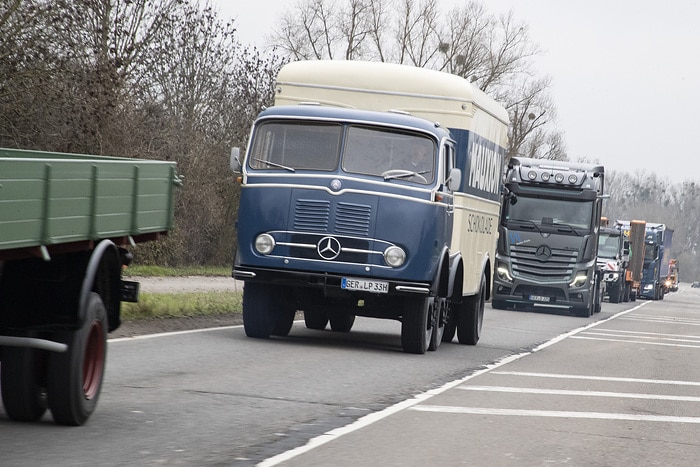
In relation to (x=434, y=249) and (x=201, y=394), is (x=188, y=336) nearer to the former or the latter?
(x=434, y=249)

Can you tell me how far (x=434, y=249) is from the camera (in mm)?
15328

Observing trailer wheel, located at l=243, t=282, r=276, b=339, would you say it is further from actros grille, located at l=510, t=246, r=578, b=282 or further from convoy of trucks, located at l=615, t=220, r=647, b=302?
convoy of trucks, located at l=615, t=220, r=647, b=302

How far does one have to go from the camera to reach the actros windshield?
1555 cm

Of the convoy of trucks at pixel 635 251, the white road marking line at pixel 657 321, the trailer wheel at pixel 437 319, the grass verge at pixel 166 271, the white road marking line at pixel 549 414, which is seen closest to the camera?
the white road marking line at pixel 549 414

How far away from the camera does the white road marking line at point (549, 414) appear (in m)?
10.6

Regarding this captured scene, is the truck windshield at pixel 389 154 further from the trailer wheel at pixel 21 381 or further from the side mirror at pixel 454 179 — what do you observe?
the trailer wheel at pixel 21 381

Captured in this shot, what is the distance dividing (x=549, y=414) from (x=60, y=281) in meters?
4.44

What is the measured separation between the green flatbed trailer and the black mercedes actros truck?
79.7ft

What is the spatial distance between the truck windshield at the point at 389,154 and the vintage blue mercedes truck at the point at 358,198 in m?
0.01

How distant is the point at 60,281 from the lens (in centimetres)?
819

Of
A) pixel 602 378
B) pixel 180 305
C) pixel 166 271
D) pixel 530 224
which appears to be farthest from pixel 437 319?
pixel 530 224

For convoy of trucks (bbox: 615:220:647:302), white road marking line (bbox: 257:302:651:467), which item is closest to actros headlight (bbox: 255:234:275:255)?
white road marking line (bbox: 257:302:651:467)

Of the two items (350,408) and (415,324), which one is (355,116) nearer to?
(415,324)

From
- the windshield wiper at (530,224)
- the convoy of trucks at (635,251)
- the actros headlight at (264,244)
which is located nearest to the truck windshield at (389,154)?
the actros headlight at (264,244)
